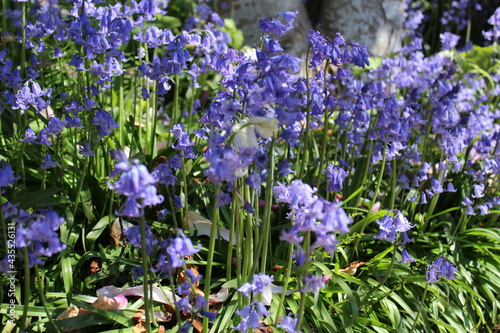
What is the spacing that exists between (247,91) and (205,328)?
3.71ft

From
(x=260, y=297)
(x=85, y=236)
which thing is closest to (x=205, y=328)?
(x=260, y=297)

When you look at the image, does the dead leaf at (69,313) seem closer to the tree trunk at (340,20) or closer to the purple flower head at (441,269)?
the purple flower head at (441,269)

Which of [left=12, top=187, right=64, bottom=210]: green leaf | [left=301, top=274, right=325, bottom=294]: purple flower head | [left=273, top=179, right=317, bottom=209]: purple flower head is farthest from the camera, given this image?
[left=12, top=187, right=64, bottom=210]: green leaf

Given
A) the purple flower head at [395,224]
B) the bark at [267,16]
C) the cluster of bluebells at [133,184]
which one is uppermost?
the bark at [267,16]

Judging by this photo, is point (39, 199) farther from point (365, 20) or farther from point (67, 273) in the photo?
point (365, 20)

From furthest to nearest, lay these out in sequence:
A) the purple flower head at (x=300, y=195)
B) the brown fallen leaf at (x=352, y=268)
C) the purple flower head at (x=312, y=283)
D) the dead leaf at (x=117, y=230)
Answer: the brown fallen leaf at (x=352, y=268) < the dead leaf at (x=117, y=230) < the purple flower head at (x=300, y=195) < the purple flower head at (x=312, y=283)

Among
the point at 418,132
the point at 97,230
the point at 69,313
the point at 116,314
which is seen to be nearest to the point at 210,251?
the point at 116,314

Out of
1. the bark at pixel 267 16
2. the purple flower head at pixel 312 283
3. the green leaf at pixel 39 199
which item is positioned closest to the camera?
the purple flower head at pixel 312 283

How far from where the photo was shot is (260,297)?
272 centimetres

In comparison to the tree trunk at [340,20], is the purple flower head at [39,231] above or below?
below

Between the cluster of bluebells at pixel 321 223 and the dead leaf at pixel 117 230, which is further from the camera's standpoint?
the dead leaf at pixel 117 230

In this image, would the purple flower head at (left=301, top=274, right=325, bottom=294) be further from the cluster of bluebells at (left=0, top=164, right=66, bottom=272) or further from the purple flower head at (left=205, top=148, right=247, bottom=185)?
the cluster of bluebells at (left=0, top=164, right=66, bottom=272)

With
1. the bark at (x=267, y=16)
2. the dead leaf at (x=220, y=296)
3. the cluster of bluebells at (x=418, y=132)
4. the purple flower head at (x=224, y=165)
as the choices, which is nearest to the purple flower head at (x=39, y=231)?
the purple flower head at (x=224, y=165)

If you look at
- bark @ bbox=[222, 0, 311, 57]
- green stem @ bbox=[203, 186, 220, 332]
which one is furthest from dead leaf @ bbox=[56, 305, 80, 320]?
bark @ bbox=[222, 0, 311, 57]
